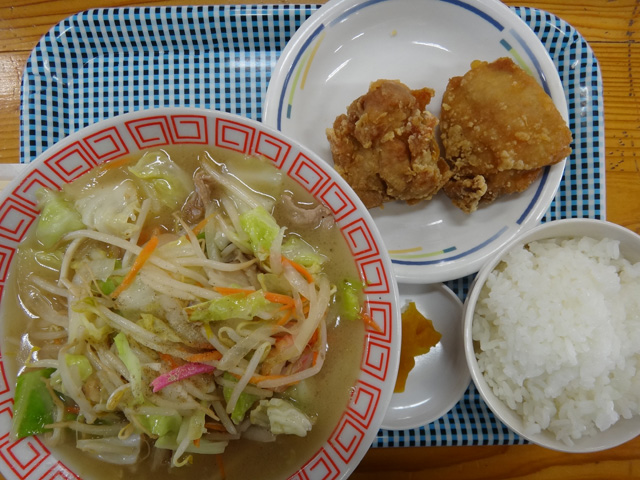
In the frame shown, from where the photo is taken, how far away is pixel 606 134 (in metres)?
2.06

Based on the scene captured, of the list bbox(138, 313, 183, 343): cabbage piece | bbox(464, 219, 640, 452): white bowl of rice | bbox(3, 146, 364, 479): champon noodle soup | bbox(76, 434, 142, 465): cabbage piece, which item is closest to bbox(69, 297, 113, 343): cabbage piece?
bbox(3, 146, 364, 479): champon noodle soup

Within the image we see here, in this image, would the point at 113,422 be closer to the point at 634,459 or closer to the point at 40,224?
the point at 40,224

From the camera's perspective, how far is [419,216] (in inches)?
78.4

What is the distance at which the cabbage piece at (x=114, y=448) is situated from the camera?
1.42m

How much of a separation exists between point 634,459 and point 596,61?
1848 millimetres

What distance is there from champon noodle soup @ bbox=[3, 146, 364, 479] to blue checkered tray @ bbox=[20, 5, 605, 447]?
643mm

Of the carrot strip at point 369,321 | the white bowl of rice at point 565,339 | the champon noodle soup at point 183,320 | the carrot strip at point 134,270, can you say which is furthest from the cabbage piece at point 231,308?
the white bowl of rice at point 565,339

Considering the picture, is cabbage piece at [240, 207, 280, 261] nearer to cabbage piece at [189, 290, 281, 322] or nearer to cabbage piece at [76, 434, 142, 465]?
cabbage piece at [189, 290, 281, 322]

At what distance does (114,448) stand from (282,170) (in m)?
1.07

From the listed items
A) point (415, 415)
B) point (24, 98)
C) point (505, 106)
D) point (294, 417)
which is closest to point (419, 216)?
point (505, 106)

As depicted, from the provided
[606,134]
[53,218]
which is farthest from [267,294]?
[606,134]

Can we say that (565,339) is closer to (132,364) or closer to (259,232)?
(259,232)

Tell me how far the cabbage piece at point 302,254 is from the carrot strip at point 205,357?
38 cm

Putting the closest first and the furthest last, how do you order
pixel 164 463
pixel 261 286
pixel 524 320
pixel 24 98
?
pixel 261 286 → pixel 164 463 → pixel 524 320 → pixel 24 98
